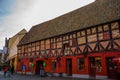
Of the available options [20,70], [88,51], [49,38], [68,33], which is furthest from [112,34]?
[20,70]

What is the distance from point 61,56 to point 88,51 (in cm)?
546

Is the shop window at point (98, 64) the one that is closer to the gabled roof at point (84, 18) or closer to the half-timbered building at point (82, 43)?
the half-timbered building at point (82, 43)

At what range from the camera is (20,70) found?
36.2 metres

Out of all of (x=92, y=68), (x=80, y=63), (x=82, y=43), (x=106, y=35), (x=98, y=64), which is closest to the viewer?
(x=106, y=35)

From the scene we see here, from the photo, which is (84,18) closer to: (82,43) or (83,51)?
(82,43)

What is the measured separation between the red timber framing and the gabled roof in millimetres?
808

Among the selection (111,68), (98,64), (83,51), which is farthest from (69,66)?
(111,68)

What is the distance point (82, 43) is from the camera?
22.5m

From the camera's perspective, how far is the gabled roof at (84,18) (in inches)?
819

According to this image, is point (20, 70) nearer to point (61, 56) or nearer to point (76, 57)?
point (61, 56)

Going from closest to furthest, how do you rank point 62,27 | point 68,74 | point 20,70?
1. point 68,74
2. point 62,27
3. point 20,70

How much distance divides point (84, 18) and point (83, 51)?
16.5 ft

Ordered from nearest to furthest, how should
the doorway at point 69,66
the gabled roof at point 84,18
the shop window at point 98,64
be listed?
the shop window at point 98,64 → the gabled roof at point 84,18 → the doorway at point 69,66

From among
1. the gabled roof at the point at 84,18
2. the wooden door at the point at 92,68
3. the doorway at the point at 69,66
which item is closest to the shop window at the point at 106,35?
the gabled roof at the point at 84,18
